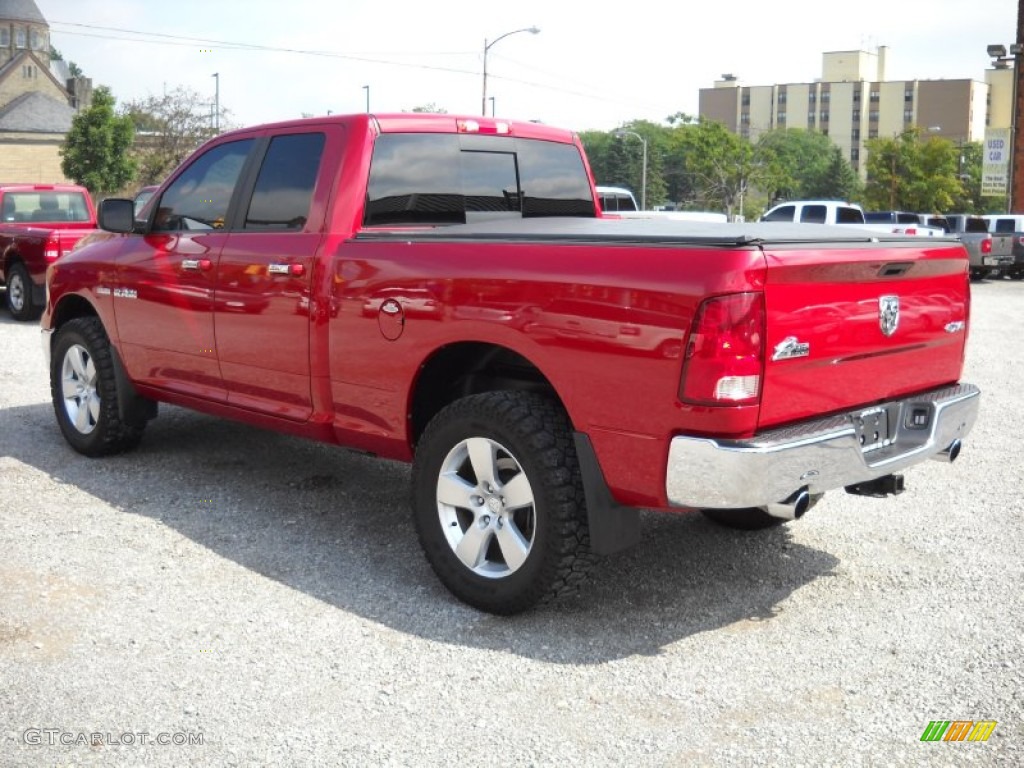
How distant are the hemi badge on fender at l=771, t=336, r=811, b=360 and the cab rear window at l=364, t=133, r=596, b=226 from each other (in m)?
2.19

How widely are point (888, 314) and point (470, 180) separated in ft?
7.37

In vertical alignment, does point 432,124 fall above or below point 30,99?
below

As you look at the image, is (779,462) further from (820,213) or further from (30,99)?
(30,99)

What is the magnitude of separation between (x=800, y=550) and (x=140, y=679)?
3.06 meters

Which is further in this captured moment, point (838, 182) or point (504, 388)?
point (838, 182)

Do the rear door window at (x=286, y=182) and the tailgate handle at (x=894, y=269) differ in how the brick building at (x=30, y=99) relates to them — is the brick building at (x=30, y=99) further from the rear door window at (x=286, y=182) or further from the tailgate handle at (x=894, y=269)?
the tailgate handle at (x=894, y=269)

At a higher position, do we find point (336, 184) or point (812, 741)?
point (336, 184)

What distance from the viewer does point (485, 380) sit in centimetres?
485

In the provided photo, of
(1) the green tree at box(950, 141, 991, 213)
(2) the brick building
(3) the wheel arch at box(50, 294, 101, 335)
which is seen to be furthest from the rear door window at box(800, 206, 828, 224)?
(2) the brick building

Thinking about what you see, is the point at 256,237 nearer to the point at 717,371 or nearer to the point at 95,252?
the point at 95,252

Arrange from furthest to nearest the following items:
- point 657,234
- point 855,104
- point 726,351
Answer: point 855,104 < point 657,234 < point 726,351

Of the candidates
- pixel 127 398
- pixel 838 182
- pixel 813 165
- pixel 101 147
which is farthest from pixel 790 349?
pixel 813 165

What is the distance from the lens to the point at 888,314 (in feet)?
13.9

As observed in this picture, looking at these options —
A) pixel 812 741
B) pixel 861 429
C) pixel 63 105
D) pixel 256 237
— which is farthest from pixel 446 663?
pixel 63 105
